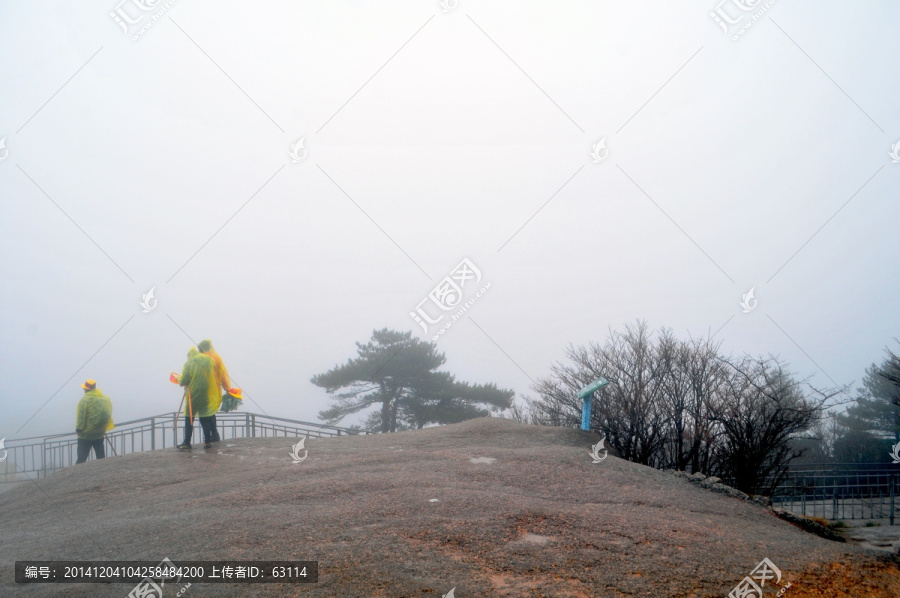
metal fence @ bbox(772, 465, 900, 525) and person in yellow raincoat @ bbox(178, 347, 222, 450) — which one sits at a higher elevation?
person in yellow raincoat @ bbox(178, 347, 222, 450)

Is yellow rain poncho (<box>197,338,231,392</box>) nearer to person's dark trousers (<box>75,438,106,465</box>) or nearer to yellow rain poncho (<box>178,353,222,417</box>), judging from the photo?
yellow rain poncho (<box>178,353,222,417</box>)

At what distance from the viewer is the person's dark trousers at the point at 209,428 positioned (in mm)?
11047

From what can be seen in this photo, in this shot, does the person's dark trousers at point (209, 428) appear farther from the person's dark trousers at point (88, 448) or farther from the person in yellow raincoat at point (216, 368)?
the person's dark trousers at point (88, 448)

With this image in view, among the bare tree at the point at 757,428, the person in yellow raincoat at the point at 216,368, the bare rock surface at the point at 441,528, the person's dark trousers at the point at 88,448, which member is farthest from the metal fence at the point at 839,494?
the person's dark trousers at the point at 88,448

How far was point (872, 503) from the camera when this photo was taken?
11781 millimetres

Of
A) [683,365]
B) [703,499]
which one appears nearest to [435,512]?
[703,499]

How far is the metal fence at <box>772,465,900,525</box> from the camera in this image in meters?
11.4

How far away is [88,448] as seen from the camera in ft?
38.2

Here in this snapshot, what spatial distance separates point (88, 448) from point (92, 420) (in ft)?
2.27

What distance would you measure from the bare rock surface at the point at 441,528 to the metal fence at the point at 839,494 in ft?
15.3

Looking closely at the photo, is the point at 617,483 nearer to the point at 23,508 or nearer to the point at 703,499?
the point at 703,499

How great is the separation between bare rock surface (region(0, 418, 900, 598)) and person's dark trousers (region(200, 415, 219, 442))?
163 cm

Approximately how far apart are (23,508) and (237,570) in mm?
5573

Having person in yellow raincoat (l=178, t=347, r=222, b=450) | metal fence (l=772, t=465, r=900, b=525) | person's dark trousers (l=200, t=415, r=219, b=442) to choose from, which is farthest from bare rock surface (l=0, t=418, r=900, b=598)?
metal fence (l=772, t=465, r=900, b=525)
